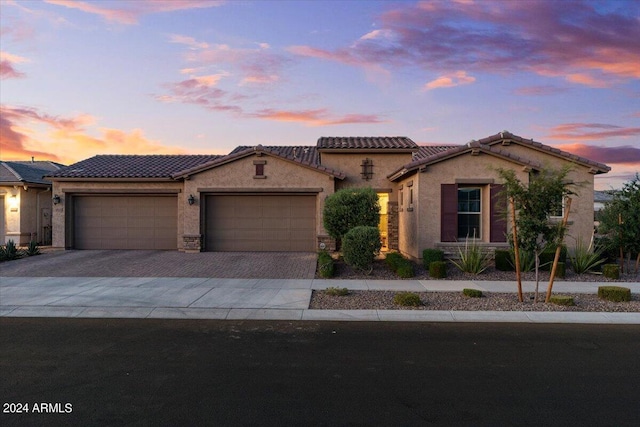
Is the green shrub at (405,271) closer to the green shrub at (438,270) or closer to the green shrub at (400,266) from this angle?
the green shrub at (400,266)

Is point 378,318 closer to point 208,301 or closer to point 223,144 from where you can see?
point 208,301

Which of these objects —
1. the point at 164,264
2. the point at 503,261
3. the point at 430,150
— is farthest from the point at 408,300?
the point at 430,150

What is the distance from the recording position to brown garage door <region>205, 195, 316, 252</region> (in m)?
18.5

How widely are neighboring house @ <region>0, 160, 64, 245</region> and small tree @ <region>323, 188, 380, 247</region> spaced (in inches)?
622

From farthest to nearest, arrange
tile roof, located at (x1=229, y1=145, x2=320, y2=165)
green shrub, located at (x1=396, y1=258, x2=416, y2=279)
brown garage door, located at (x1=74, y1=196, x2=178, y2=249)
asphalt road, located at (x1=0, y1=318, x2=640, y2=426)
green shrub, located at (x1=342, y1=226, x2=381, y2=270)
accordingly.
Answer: tile roof, located at (x1=229, y1=145, x2=320, y2=165), brown garage door, located at (x1=74, y1=196, x2=178, y2=249), green shrub, located at (x1=396, y1=258, x2=416, y2=279), green shrub, located at (x1=342, y1=226, x2=381, y2=270), asphalt road, located at (x1=0, y1=318, x2=640, y2=426)

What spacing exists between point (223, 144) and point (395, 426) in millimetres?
23159

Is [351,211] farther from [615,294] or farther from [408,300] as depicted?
[615,294]

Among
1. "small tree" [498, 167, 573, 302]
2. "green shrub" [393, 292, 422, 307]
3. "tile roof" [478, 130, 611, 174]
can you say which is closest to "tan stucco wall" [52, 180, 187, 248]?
"green shrub" [393, 292, 422, 307]

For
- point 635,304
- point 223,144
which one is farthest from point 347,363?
point 223,144

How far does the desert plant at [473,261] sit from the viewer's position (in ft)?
44.4

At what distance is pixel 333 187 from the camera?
18281 mm

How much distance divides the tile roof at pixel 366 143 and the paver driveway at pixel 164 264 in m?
5.25

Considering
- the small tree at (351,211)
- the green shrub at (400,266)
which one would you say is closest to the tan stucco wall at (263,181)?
the small tree at (351,211)

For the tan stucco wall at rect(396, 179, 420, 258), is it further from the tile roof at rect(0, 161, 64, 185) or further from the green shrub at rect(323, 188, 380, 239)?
the tile roof at rect(0, 161, 64, 185)
